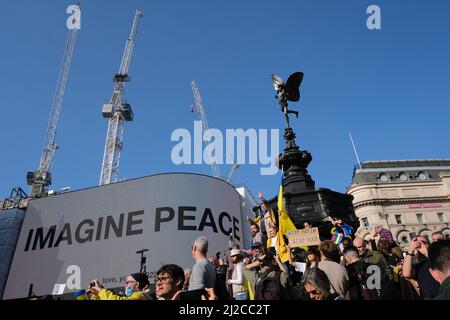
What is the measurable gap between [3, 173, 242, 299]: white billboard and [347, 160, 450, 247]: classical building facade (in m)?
46.0

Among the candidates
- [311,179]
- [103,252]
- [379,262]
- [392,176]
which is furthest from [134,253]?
[392,176]

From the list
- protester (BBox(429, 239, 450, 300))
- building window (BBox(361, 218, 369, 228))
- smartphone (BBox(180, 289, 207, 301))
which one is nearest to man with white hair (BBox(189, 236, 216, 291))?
smartphone (BBox(180, 289, 207, 301))

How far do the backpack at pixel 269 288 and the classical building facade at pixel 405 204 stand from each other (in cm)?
5936

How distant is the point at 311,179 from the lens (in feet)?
41.3

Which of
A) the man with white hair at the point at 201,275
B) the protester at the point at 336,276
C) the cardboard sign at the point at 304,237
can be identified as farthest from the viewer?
the cardboard sign at the point at 304,237

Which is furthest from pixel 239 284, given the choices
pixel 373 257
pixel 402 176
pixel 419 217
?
pixel 402 176

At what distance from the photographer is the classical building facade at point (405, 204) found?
59.1 meters

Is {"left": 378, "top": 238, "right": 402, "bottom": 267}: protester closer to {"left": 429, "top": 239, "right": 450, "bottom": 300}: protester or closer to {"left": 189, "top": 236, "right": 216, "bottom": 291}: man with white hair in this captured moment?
{"left": 429, "top": 239, "right": 450, "bottom": 300}: protester

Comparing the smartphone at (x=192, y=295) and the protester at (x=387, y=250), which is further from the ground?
the protester at (x=387, y=250)

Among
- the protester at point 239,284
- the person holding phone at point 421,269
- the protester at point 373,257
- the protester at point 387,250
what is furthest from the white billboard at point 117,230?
the person holding phone at point 421,269

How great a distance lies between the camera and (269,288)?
4281 millimetres

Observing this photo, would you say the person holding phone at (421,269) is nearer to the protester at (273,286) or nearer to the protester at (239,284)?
the protester at (273,286)

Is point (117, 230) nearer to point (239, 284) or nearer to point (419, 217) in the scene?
point (239, 284)
